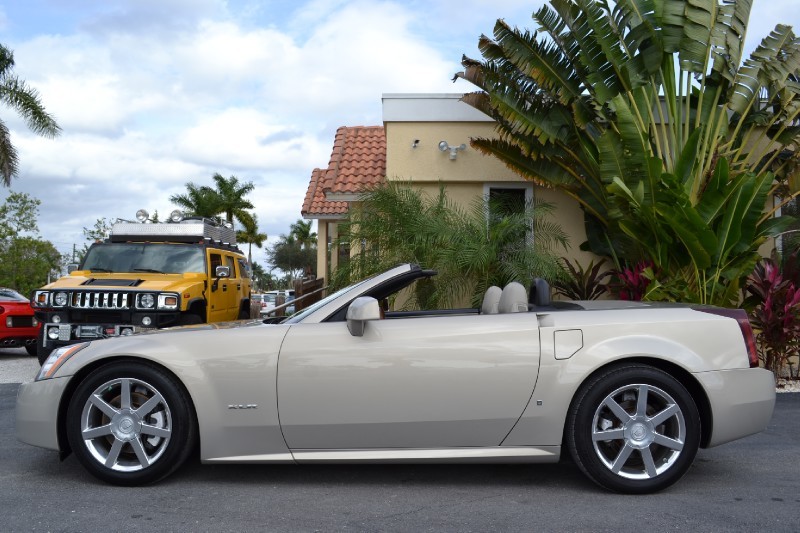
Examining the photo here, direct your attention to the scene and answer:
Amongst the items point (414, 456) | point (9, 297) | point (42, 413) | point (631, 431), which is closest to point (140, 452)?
point (42, 413)

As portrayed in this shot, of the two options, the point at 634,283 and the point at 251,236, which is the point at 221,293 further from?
the point at 251,236

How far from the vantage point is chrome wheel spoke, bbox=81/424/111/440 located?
441cm

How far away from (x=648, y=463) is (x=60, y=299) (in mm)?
7792

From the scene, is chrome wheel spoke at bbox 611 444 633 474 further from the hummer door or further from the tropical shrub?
→ the hummer door

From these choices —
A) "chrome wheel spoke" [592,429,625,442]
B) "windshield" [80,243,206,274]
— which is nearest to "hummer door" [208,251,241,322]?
"windshield" [80,243,206,274]

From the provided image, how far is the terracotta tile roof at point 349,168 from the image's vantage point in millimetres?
12703

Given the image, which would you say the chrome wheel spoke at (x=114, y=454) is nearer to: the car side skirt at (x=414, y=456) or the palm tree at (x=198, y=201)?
the car side skirt at (x=414, y=456)

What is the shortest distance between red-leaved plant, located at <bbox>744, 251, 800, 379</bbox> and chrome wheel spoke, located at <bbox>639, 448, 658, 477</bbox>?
568 centimetres

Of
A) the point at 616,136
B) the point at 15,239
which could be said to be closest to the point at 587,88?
the point at 616,136

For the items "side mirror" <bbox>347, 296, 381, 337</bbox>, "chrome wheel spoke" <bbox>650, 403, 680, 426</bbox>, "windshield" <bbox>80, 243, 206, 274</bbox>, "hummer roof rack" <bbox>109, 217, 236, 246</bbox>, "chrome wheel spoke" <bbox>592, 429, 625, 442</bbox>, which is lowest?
"chrome wheel spoke" <bbox>592, 429, 625, 442</bbox>

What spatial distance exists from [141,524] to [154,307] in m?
6.01

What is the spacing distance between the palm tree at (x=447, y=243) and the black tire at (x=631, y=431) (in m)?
5.08

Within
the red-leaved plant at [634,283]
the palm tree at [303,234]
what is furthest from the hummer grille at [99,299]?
the palm tree at [303,234]

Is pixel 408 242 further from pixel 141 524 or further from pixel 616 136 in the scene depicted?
pixel 141 524
